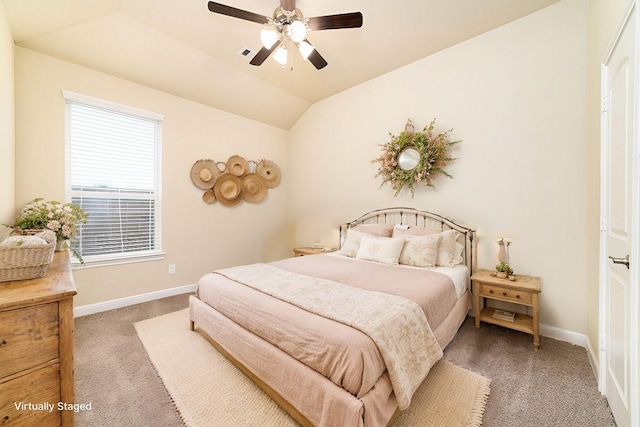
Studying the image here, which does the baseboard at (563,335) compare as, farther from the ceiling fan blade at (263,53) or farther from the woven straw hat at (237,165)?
the woven straw hat at (237,165)

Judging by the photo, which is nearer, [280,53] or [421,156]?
[280,53]

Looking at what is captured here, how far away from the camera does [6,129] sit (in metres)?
2.09

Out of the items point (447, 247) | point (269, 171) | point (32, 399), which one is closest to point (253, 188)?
point (269, 171)

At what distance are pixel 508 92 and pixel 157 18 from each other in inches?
148

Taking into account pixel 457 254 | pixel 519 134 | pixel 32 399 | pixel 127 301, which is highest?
pixel 519 134

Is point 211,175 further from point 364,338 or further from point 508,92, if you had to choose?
point 508,92

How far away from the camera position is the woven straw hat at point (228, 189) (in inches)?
156

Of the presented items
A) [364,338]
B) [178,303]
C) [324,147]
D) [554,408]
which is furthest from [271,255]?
[554,408]

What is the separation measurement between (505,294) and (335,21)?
2.88m

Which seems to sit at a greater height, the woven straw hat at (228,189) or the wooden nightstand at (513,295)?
the woven straw hat at (228,189)

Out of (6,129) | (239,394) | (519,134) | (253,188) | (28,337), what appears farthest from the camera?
(253,188)

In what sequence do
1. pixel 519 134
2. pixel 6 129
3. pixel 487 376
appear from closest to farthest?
1. pixel 487 376
2. pixel 6 129
3. pixel 519 134

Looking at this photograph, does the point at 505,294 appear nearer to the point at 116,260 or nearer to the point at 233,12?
the point at 233,12

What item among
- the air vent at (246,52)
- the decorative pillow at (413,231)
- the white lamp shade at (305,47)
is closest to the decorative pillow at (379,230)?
the decorative pillow at (413,231)
